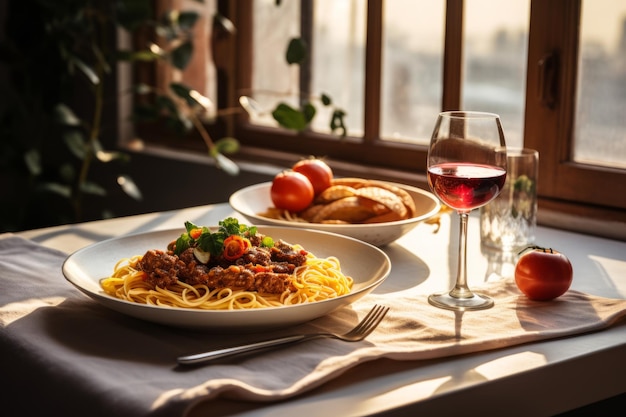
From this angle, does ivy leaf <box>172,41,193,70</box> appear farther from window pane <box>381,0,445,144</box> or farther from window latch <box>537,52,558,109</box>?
window latch <box>537,52,558,109</box>

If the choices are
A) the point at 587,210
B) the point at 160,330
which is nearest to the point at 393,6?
the point at 587,210

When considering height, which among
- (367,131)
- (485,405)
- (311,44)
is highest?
(311,44)

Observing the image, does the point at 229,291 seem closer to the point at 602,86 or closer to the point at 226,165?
the point at 602,86

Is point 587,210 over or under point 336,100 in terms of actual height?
under

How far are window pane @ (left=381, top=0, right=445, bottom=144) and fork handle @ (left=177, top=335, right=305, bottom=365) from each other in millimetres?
1379

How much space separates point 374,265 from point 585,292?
31 centimetres

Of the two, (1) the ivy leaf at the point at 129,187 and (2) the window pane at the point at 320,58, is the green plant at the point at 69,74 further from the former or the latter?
(2) the window pane at the point at 320,58

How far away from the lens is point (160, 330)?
1.06 metres

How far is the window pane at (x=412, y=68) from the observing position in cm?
224

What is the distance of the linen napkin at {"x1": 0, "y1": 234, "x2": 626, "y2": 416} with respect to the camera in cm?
87

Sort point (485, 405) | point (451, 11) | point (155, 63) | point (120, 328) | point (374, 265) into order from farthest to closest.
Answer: point (155, 63) < point (451, 11) < point (374, 265) < point (120, 328) < point (485, 405)

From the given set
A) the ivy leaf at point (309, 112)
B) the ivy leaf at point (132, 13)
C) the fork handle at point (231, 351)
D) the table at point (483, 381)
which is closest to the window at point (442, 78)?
the ivy leaf at point (309, 112)

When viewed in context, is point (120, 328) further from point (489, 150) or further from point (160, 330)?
point (489, 150)

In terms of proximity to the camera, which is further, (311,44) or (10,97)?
(10,97)
